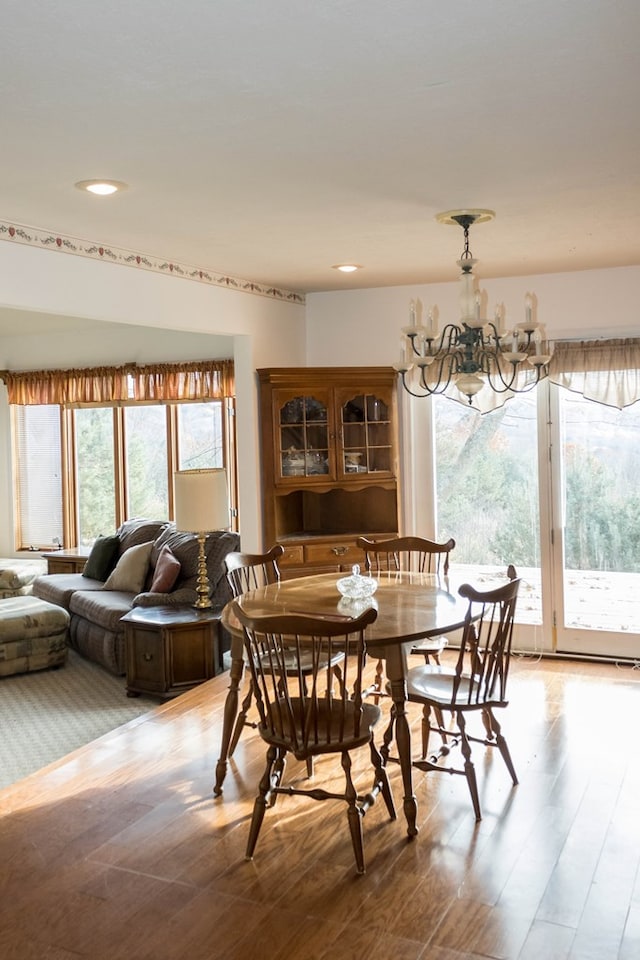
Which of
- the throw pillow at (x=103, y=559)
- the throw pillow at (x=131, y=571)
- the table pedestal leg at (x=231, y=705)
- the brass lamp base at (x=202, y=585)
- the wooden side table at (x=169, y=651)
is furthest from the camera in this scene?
the throw pillow at (x=103, y=559)

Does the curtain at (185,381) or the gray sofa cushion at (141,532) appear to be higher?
the curtain at (185,381)

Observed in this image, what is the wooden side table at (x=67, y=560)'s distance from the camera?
24.4 ft

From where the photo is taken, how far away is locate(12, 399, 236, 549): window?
7555mm

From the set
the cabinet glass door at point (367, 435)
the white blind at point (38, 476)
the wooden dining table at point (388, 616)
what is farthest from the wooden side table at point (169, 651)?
the white blind at point (38, 476)

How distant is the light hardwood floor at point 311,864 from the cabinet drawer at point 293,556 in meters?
1.66

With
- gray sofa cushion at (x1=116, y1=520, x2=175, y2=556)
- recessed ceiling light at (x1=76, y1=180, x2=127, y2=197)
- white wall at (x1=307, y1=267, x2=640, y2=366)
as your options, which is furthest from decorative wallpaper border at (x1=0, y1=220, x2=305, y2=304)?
gray sofa cushion at (x1=116, y1=520, x2=175, y2=556)

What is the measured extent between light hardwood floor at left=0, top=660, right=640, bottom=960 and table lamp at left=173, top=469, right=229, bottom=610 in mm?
1434

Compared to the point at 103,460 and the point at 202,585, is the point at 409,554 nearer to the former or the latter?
the point at 202,585

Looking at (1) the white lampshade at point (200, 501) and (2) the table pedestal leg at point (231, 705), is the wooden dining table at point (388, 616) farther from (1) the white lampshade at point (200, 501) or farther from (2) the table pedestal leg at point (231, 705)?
(1) the white lampshade at point (200, 501)

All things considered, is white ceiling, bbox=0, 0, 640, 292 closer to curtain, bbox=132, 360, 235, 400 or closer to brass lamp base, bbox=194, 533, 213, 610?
brass lamp base, bbox=194, 533, 213, 610

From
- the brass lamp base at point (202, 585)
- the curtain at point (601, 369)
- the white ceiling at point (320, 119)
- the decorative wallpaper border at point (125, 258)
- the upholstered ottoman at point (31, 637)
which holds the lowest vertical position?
the upholstered ottoman at point (31, 637)

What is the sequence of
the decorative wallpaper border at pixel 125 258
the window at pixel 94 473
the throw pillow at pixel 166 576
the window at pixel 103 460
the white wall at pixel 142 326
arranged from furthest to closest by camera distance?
the window at pixel 94 473, the window at pixel 103 460, the throw pillow at pixel 166 576, the white wall at pixel 142 326, the decorative wallpaper border at pixel 125 258

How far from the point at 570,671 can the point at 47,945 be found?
369 cm

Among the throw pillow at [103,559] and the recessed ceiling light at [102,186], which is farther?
the throw pillow at [103,559]
